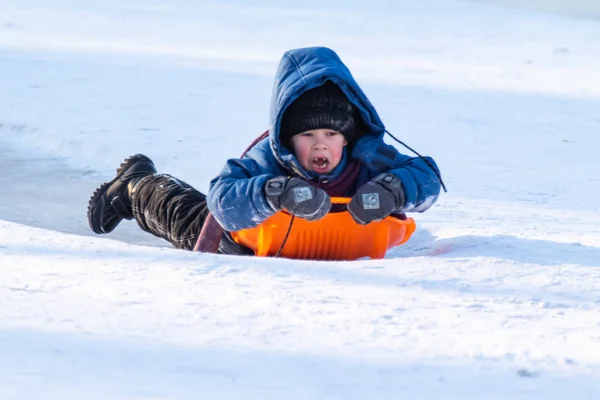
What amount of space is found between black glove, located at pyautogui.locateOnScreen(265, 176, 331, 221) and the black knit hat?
1.00 feet

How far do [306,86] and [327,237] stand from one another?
421mm

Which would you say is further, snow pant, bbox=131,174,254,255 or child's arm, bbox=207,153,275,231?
snow pant, bbox=131,174,254,255

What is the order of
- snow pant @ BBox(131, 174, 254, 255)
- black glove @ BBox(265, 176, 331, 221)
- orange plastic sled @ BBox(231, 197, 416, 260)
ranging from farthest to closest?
snow pant @ BBox(131, 174, 254, 255)
orange plastic sled @ BBox(231, 197, 416, 260)
black glove @ BBox(265, 176, 331, 221)

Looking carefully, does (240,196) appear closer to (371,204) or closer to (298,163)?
(298,163)

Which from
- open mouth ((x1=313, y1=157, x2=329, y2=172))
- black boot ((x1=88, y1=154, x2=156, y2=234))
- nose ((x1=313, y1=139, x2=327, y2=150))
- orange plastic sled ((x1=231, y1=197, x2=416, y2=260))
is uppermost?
nose ((x1=313, y1=139, x2=327, y2=150))

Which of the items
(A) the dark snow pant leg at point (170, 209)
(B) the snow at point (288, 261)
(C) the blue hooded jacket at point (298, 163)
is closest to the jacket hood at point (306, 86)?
(C) the blue hooded jacket at point (298, 163)

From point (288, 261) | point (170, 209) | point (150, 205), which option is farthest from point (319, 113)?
point (150, 205)

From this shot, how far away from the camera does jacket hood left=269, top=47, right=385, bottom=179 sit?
263 cm

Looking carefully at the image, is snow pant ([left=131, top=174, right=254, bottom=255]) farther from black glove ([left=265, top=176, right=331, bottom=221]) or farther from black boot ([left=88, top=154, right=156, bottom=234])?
black glove ([left=265, top=176, right=331, bottom=221])

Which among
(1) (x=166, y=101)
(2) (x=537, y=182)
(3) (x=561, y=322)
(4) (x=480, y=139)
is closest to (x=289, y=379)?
(3) (x=561, y=322)

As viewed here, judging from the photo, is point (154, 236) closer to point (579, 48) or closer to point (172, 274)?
point (172, 274)

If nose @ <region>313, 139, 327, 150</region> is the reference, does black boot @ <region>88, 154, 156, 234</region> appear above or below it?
below

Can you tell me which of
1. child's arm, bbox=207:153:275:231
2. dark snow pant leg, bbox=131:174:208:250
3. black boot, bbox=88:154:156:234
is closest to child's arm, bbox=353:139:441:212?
child's arm, bbox=207:153:275:231

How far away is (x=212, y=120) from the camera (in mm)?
5219
